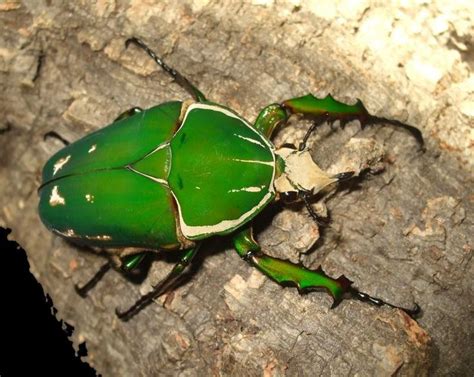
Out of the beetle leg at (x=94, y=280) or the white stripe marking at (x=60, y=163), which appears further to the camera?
the beetle leg at (x=94, y=280)

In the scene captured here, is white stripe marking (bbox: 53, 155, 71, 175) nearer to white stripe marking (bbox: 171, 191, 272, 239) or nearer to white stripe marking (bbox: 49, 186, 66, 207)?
white stripe marking (bbox: 49, 186, 66, 207)

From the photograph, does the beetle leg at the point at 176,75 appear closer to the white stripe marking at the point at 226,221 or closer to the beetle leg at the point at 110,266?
the white stripe marking at the point at 226,221

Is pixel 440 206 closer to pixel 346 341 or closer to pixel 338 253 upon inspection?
pixel 338 253

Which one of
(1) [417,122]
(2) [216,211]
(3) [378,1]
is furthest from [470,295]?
(3) [378,1]

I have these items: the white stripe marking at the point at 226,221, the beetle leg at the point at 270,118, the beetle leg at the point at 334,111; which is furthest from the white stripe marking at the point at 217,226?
the beetle leg at the point at 334,111

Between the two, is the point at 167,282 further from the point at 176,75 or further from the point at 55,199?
the point at 176,75

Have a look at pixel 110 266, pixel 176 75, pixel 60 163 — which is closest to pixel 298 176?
pixel 176 75

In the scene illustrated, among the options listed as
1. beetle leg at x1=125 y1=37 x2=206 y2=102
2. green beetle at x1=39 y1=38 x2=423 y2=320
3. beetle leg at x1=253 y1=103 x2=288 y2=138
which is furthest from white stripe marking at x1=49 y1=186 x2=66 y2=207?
beetle leg at x1=253 y1=103 x2=288 y2=138
